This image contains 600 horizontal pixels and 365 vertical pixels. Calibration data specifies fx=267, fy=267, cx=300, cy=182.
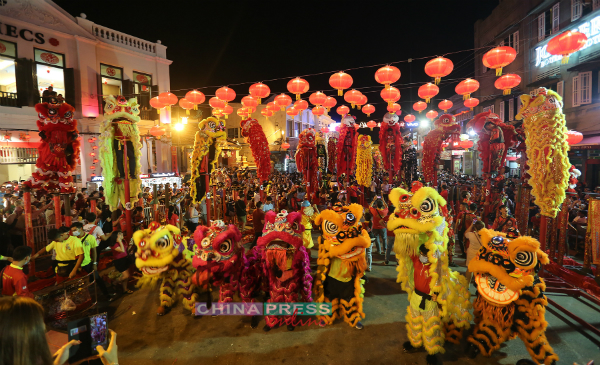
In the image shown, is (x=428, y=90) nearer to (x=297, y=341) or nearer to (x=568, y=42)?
(x=568, y=42)

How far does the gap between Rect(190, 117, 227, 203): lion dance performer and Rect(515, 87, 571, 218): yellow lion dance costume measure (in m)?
6.52

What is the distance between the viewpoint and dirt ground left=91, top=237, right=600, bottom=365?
3.35 m

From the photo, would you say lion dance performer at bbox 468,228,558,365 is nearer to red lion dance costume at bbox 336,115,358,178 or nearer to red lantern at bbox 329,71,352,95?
red lantern at bbox 329,71,352,95

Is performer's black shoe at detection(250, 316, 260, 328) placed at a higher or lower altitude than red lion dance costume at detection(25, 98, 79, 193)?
lower

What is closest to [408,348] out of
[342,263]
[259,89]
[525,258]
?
[342,263]

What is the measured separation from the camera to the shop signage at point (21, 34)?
1092 cm

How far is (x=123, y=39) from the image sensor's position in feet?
48.4

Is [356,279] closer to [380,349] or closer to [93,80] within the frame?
[380,349]

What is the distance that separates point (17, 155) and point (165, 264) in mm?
13935

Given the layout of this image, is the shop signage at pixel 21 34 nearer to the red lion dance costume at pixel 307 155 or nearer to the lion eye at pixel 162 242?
the red lion dance costume at pixel 307 155

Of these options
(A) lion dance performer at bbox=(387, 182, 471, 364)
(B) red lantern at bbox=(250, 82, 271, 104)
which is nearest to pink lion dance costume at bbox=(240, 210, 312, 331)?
(A) lion dance performer at bbox=(387, 182, 471, 364)

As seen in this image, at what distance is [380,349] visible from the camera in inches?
138

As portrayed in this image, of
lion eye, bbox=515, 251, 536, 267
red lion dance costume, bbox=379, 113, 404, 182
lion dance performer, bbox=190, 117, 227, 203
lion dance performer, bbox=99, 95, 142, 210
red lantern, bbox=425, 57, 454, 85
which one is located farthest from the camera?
red lion dance costume, bbox=379, 113, 404, 182

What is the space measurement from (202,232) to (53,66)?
1451 centimetres
